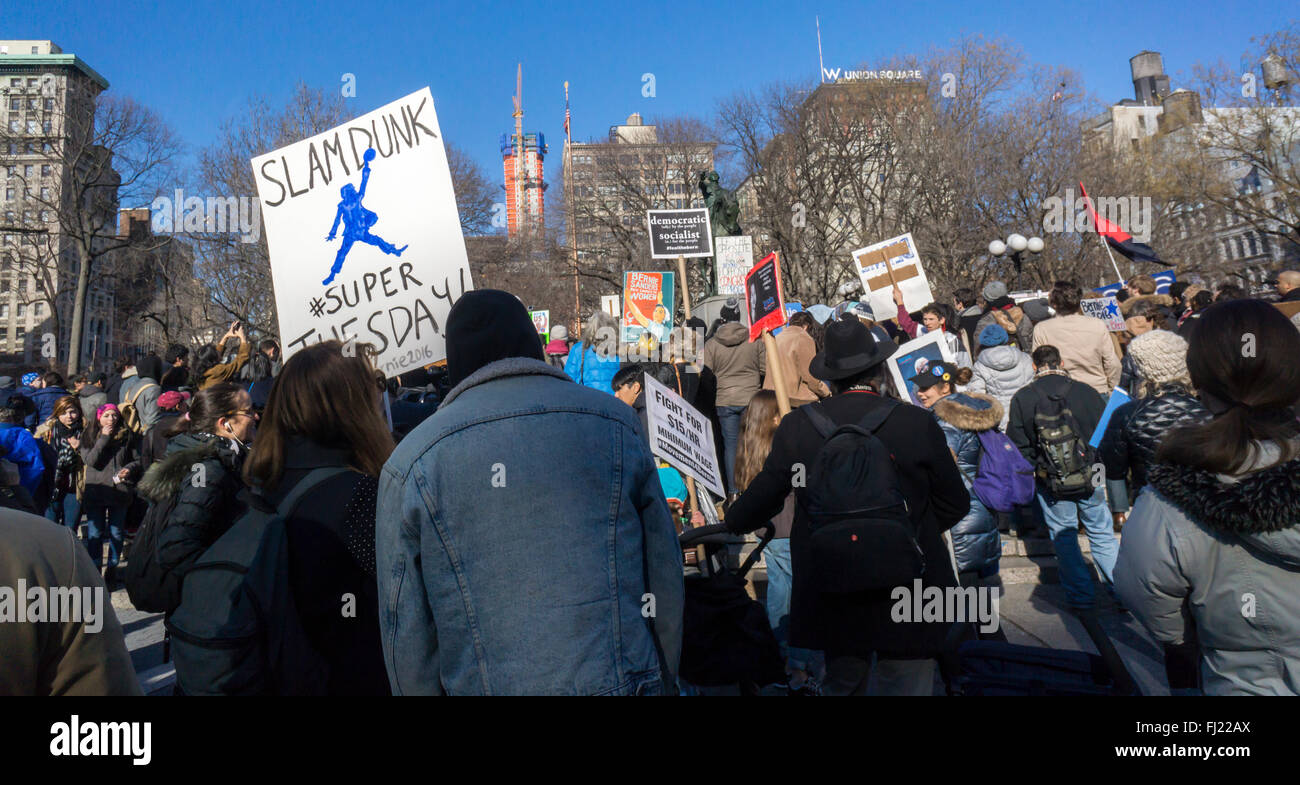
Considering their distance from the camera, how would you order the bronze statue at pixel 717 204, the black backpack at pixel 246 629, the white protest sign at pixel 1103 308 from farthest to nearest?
the bronze statue at pixel 717 204 < the white protest sign at pixel 1103 308 < the black backpack at pixel 246 629

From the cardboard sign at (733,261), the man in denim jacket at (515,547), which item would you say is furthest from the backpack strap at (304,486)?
the cardboard sign at (733,261)

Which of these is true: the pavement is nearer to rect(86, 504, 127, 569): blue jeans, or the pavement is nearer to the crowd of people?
rect(86, 504, 127, 569): blue jeans

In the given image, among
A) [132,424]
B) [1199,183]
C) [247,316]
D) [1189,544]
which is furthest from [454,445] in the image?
[1199,183]

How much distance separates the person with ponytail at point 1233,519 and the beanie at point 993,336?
5323 millimetres

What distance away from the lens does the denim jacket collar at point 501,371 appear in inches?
81.6

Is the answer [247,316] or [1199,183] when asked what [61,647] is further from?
[1199,183]

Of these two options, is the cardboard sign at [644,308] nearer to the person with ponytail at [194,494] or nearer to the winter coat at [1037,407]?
the winter coat at [1037,407]

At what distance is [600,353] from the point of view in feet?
27.9

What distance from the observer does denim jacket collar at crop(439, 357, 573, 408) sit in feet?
6.80

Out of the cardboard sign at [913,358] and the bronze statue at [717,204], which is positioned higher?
the bronze statue at [717,204]

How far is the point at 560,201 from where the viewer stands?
42.0 metres

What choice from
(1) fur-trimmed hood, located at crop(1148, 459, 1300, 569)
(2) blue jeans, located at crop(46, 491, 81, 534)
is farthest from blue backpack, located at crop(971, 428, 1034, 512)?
(2) blue jeans, located at crop(46, 491, 81, 534)

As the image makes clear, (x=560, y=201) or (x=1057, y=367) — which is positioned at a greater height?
(x=560, y=201)
